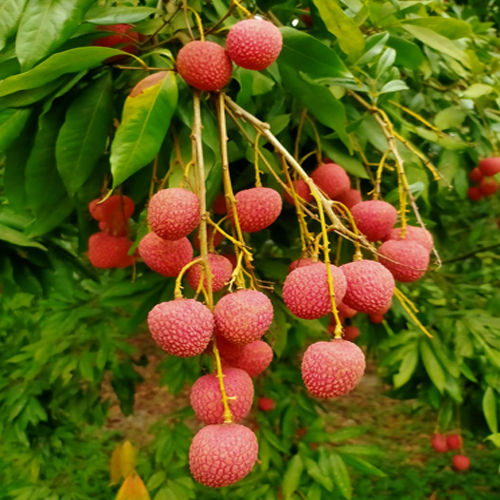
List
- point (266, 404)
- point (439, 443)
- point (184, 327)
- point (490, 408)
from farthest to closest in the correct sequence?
point (439, 443) < point (266, 404) < point (490, 408) < point (184, 327)

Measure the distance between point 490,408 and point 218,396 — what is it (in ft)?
3.27

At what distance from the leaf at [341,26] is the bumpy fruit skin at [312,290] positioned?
15.7 inches

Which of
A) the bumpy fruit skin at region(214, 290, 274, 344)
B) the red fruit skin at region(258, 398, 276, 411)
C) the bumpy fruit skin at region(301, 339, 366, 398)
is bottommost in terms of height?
the red fruit skin at region(258, 398, 276, 411)

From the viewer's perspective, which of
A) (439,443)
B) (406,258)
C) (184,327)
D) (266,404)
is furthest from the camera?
(439,443)

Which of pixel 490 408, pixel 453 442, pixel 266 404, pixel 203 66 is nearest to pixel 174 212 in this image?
pixel 203 66

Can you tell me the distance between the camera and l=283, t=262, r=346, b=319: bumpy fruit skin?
0.58 metres

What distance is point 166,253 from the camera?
0.72 meters

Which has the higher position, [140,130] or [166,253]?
[140,130]

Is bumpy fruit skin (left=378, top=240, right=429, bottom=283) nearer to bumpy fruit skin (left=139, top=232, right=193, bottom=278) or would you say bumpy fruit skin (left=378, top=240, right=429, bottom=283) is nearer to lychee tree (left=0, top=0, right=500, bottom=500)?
lychee tree (left=0, top=0, right=500, bottom=500)

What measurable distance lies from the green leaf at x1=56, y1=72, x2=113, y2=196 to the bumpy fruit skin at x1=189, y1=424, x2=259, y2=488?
0.43m

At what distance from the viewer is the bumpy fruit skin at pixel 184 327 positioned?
1.82 ft

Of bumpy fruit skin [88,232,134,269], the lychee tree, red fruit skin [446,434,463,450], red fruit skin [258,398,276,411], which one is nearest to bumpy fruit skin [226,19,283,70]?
the lychee tree

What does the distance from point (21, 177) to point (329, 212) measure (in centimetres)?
61

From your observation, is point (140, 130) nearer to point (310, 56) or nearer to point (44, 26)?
point (44, 26)
